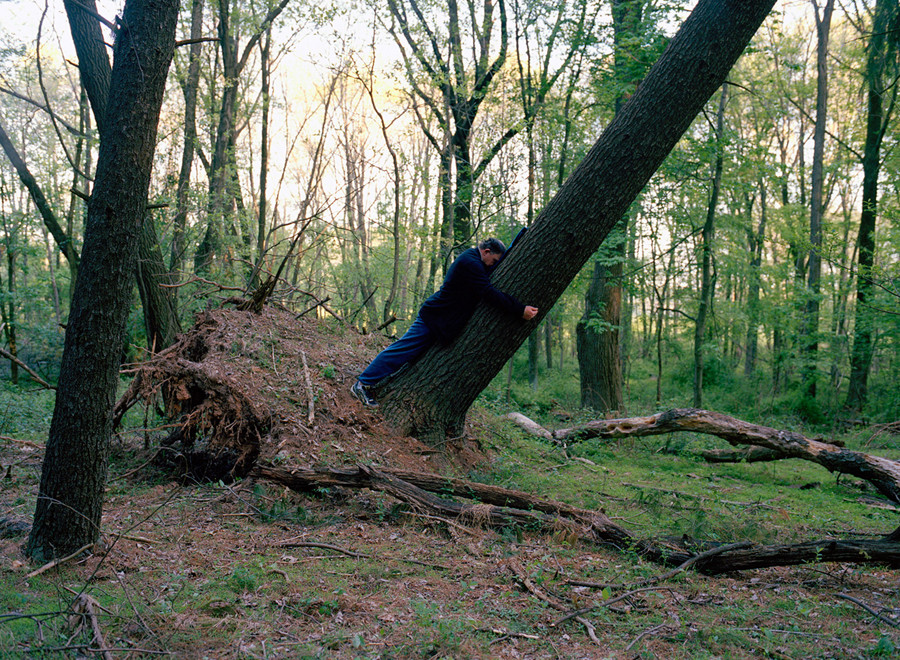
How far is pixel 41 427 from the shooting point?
28.1ft

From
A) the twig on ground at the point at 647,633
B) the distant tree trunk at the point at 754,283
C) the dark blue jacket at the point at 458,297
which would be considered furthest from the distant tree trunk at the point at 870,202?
the twig on ground at the point at 647,633

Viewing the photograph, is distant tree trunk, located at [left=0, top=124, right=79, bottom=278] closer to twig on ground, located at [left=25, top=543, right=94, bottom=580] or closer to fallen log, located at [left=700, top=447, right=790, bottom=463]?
twig on ground, located at [left=25, top=543, right=94, bottom=580]

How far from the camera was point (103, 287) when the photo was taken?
3.26 m

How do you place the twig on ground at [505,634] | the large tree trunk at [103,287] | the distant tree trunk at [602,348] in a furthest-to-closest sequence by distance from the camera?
the distant tree trunk at [602,348]
the large tree trunk at [103,287]
the twig on ground at [505,634]

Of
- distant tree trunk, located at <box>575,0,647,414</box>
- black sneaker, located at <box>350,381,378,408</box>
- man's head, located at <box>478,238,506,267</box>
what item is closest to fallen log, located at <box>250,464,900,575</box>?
black sneaker, located at <box>350,381,378,408</box>

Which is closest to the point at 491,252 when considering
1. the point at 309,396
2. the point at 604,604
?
the point at 309,396

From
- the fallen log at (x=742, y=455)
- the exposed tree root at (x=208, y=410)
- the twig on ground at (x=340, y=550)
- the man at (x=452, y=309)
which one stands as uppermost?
the man at (x=452, y=309)

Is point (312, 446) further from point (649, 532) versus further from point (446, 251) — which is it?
point (446, 251)

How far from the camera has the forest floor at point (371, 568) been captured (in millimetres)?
2695

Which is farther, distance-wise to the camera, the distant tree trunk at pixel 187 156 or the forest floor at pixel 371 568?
the distant tree trunk at pixel 187 156

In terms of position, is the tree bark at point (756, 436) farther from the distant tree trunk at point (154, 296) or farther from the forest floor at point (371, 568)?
the distant tree trunk at point (154, 296)

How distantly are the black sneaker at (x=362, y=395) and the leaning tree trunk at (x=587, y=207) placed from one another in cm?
16

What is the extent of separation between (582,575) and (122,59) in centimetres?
422

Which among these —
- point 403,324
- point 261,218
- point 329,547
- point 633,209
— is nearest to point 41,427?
point 329,547
